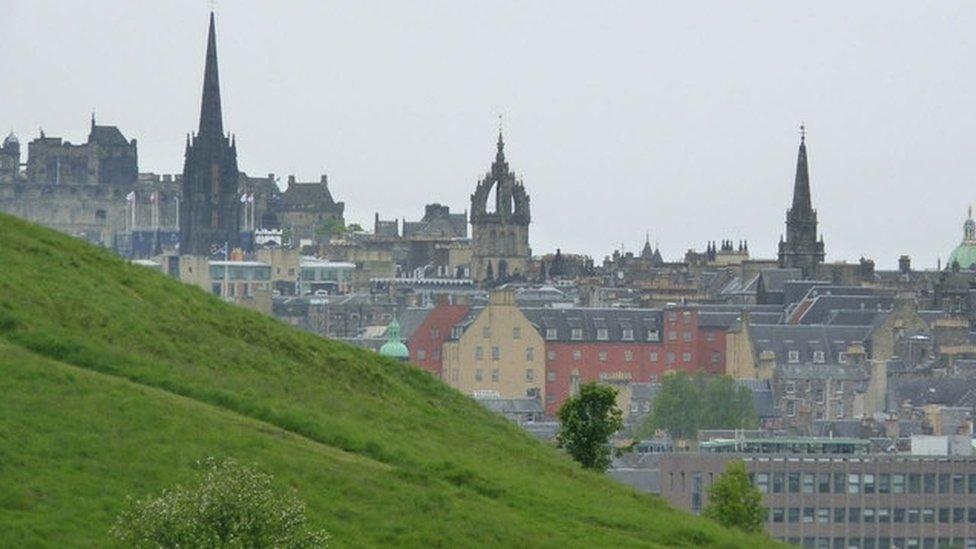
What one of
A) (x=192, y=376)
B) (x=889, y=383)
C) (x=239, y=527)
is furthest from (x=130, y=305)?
(x=889, y=383)

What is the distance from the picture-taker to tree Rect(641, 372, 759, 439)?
136250 mm

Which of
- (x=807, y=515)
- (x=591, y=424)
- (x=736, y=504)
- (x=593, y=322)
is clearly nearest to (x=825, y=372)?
(x=593, y=322)

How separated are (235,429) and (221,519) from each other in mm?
9148

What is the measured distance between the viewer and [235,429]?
4781cm

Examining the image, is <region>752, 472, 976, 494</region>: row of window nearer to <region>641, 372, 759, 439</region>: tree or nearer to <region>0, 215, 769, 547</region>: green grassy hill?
<region>641, 372, 759, 439</region>: tree

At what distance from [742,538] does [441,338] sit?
111m

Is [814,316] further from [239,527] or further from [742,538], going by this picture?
[239,527]

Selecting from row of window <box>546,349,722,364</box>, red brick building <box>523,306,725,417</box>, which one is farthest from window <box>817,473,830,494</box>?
row of window <box>546,349,722,364</box>

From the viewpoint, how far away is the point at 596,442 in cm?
6331

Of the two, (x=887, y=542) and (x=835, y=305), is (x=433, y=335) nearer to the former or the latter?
(x=835, y=305)

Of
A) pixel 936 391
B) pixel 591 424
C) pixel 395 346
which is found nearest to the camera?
pixel 591 424

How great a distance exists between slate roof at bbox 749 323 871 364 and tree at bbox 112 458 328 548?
121945mm

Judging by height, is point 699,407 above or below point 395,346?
below

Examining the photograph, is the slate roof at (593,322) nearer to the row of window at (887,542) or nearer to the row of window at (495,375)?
the row of window at (495,375)
